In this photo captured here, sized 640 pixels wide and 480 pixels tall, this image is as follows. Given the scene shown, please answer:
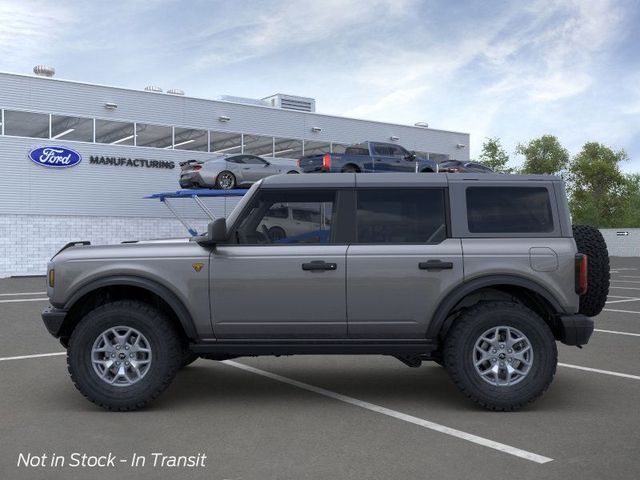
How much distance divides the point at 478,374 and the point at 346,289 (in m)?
1.30

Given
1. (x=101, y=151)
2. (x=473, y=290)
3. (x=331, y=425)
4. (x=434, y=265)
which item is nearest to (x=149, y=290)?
(x=331, y=425)

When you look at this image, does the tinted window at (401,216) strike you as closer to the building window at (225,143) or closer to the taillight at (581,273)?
the taillight at (581,273)

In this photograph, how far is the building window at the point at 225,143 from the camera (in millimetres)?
33750

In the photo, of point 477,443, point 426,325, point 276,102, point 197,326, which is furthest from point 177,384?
point 276,102

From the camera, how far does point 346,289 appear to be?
236 inches

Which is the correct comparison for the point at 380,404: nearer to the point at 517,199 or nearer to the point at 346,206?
the point at 346,206

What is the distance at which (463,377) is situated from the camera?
592 centimetres

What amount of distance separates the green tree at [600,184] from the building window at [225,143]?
5002 centimetres

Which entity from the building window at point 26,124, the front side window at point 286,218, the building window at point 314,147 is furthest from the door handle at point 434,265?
the building window at point 314,147

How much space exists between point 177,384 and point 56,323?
1490 mm

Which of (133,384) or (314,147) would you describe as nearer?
(133,384)

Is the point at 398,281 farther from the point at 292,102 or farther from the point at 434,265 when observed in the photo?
the point at 292,102

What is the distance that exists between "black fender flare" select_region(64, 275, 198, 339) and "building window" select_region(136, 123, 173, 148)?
26552 millimetres

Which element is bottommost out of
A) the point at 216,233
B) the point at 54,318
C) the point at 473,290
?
the point at 54,318
